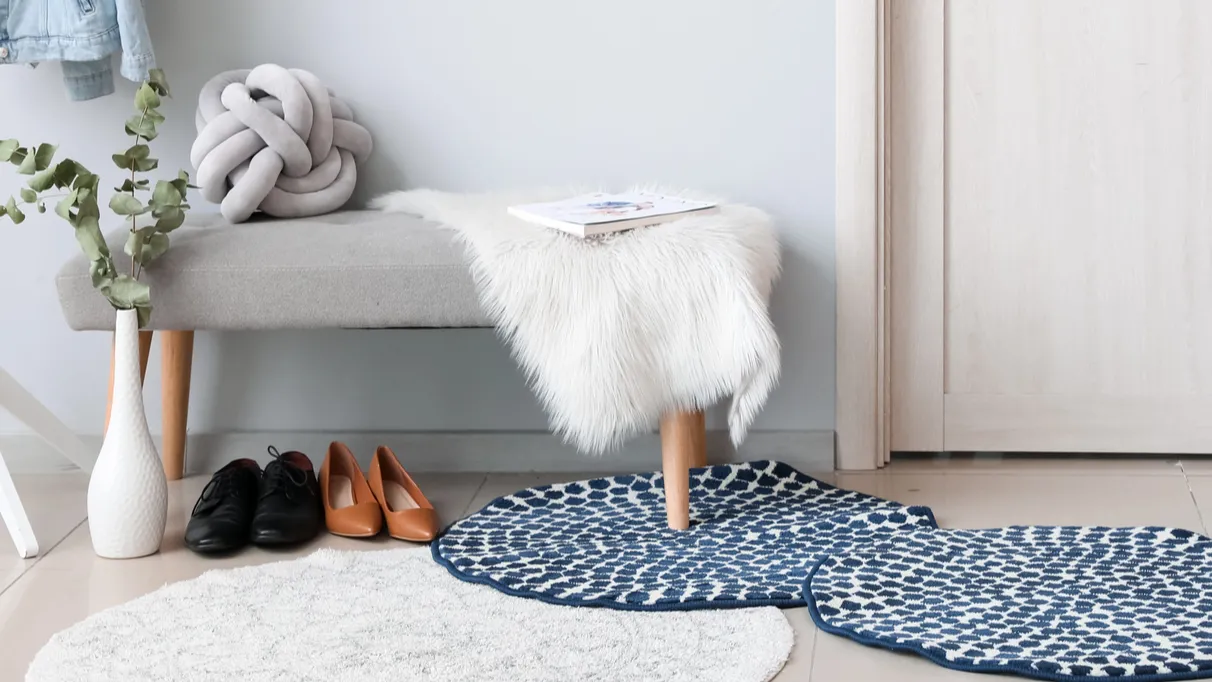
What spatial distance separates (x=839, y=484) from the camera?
2355 mm

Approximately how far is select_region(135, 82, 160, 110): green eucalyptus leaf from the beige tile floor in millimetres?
692

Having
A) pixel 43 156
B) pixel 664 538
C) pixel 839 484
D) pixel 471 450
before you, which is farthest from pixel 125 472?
pixel 839 484

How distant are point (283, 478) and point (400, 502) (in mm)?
198

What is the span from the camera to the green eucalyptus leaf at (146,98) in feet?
6.36

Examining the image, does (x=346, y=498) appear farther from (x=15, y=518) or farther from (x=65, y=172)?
(x=65, y=172)

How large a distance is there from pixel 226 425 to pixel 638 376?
1014mm

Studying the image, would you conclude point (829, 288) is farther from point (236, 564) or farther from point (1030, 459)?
point (236, 564)

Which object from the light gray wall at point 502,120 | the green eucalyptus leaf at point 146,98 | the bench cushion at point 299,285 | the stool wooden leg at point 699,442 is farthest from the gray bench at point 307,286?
the light gray wall at point 502,120

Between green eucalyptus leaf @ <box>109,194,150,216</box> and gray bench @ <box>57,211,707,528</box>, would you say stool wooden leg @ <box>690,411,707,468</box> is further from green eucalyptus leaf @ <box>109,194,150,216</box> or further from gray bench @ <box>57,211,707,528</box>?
green eucalyptus leaf @ <box>109,194,150,216</box>

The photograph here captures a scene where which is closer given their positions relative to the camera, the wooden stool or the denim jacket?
the denim jacket

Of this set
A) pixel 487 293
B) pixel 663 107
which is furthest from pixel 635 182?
pixel 487 293

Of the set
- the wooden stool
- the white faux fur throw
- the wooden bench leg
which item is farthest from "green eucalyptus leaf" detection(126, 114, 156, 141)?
the wooden bench leg

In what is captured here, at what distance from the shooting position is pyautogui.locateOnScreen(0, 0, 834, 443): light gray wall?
2.33 metres

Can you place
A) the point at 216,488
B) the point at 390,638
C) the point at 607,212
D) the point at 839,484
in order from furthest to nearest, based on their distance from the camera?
the point at 839,484
the point at 216,488
the point at 607,212
the point at 390,638
